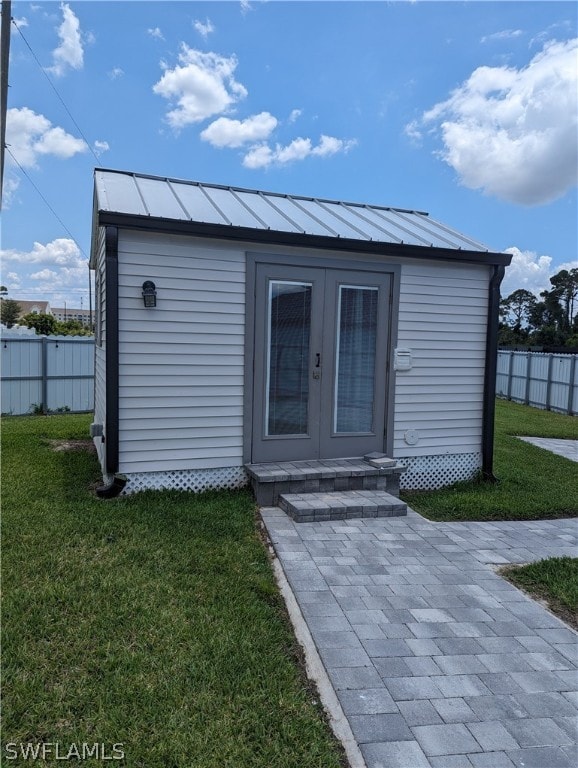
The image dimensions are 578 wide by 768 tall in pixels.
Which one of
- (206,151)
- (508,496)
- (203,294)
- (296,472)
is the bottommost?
(508,496)

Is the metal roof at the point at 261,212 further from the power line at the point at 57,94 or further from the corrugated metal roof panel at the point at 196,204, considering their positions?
the power line at the point at 57,94

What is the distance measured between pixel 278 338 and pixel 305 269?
2.41 ft

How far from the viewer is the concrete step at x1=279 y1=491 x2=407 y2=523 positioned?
4047 millimetres

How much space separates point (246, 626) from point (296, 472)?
2.06 m

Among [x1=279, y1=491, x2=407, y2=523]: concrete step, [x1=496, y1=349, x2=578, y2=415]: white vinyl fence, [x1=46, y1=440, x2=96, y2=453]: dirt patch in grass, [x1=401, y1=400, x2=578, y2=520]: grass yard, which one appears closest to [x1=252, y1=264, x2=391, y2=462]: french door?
[x1=279, y1=491, x2=407, y2=523]: concrete step

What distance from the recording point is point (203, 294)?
447cm

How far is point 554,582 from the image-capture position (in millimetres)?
3162

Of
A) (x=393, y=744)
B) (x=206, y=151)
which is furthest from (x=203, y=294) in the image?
(x=206, y=151)

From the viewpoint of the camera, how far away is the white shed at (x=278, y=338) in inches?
169

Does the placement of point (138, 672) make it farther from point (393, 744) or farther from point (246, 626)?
point (393, 744)

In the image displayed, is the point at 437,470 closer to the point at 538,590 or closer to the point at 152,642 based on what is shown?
the point at 538,590

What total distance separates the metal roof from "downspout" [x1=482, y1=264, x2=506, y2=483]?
1.41 feet

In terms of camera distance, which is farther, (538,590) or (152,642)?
(538,590)

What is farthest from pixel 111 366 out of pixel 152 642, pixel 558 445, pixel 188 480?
pixel 558 445
